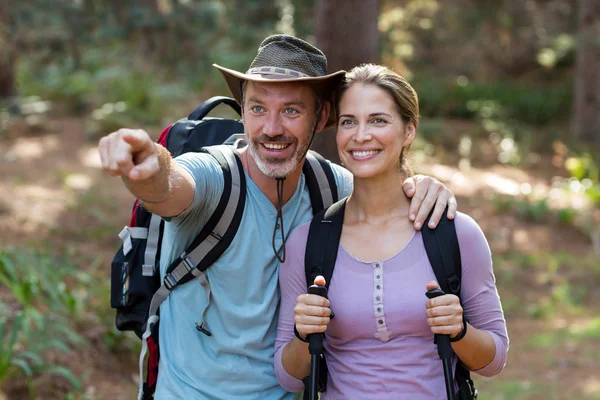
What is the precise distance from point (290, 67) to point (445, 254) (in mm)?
1004

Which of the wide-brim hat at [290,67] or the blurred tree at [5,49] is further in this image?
the blurred tree at [5,49]

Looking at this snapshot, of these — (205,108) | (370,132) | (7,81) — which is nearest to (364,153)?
(370,132)

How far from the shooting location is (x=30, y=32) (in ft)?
37.1

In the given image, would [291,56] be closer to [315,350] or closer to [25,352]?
[315,350]

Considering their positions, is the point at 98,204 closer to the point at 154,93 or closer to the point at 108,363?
the point at 108,363

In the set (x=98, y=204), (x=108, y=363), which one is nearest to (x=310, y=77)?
(x=108, y=363)

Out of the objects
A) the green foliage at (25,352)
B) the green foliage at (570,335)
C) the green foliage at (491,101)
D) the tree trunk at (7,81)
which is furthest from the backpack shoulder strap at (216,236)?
the green foliage at (491,101)

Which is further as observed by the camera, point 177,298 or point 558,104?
point 558,104

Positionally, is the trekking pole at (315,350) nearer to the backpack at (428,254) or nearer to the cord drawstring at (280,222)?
the backpack at (428,254)

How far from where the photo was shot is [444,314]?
2.45 metres

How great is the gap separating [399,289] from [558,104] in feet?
68.7

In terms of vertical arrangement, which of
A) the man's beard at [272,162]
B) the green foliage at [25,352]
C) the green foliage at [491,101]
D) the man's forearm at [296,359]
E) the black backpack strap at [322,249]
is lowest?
the green foliage at [25,352]

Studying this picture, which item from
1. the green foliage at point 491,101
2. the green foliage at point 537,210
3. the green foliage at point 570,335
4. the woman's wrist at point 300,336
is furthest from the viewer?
the green foliage at point 491,101

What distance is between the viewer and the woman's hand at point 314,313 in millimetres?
2533
